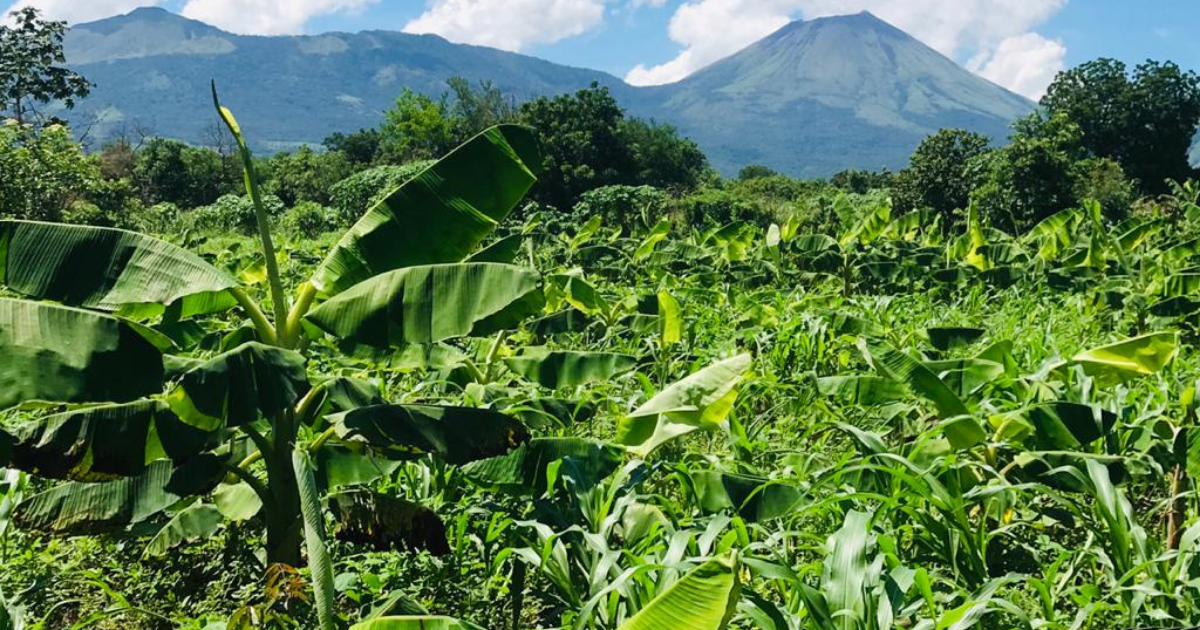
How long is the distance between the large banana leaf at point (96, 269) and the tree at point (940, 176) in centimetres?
2094

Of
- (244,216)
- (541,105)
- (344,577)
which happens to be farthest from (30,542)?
(541,105)

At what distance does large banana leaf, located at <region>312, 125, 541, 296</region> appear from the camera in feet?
9.81

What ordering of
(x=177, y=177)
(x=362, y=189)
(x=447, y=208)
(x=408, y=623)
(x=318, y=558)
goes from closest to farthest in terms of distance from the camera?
(x=408, y=623), (x=318, y=558), (x=447, y=208), (x=362, y=189), (x=177, y=177)

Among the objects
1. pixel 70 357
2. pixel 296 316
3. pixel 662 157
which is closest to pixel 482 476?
pixel 296 316

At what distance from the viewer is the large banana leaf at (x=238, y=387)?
2.23 meters

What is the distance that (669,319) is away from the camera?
4395 millimetres

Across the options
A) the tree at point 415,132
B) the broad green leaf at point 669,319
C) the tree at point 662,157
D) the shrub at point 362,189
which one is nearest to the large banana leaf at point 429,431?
the broad green leaf at point 669,319

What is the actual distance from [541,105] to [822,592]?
113 feet

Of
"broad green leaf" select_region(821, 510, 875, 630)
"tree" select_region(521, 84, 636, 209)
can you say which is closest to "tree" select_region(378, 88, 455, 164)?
"tree" select_region(521, 84, 636, 209)

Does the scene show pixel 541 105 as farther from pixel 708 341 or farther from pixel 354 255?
pixel 354 255

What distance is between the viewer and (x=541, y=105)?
3519cm

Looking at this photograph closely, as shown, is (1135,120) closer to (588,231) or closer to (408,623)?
(588,231)

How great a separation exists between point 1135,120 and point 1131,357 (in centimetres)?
4541

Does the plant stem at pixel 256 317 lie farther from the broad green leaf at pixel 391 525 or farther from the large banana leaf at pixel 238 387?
the broad green leaf at pixel 391 525
